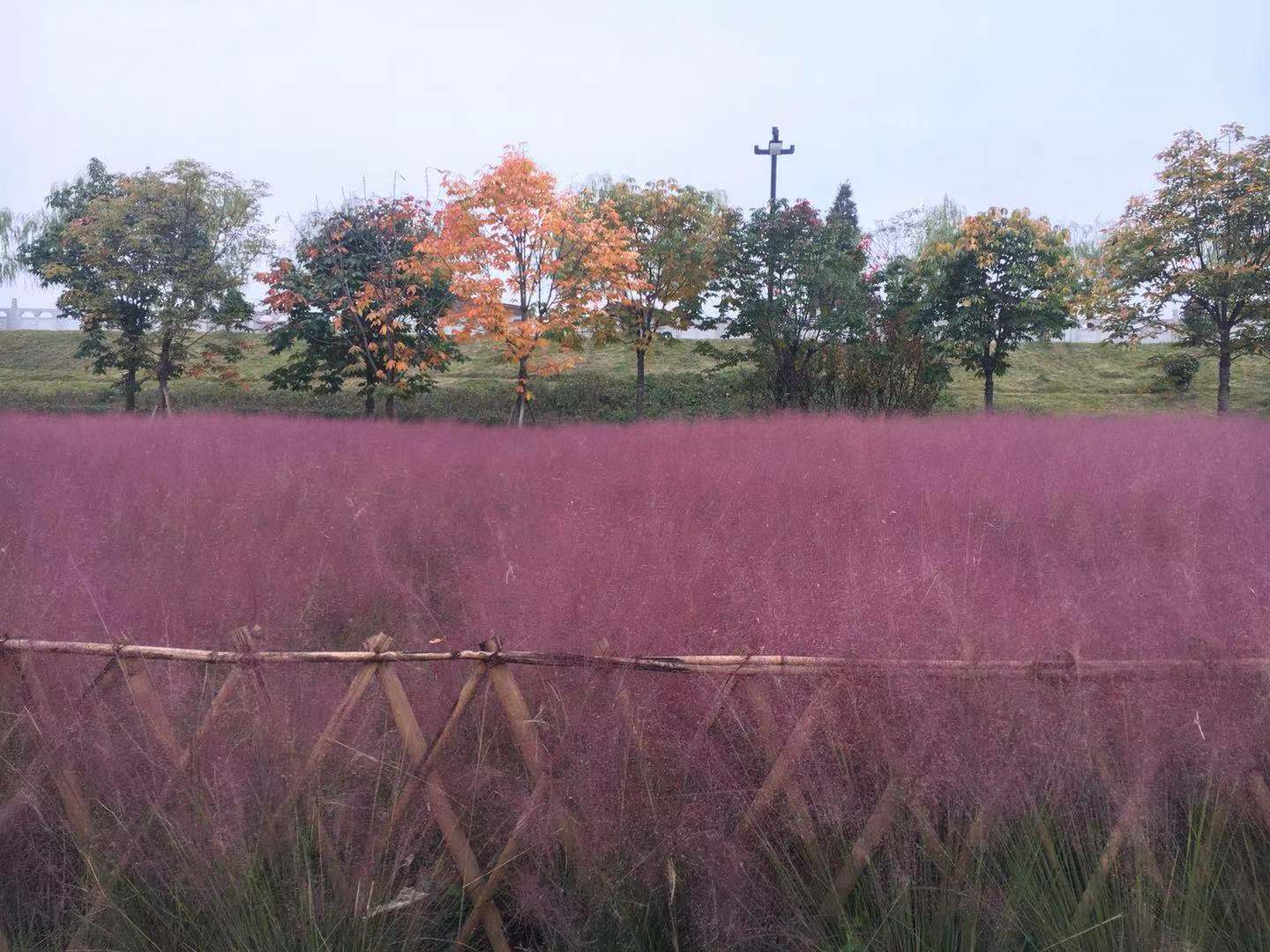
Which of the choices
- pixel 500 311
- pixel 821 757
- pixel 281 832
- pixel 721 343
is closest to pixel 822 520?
pixel 821 757

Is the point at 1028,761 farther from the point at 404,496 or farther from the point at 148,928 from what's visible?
the point at 404,496

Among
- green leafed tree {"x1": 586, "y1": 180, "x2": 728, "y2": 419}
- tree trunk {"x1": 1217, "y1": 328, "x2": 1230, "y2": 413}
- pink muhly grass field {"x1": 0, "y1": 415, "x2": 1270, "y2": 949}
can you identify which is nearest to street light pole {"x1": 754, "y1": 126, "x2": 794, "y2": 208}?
green leafed tree {"x1": 586, "y1": 180, "x2": 728, "y2": 419}

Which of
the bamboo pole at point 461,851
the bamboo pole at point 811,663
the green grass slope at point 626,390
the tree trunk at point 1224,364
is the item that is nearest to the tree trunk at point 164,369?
the green grass slope at point 626,390

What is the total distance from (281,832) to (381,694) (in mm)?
463

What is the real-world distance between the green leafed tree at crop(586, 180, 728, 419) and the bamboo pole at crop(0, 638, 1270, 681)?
61.7ft

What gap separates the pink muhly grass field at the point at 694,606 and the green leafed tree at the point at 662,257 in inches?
619

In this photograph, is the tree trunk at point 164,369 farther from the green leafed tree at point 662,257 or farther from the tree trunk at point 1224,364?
the tree trunk at point 1224,364

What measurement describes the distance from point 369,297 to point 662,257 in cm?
749

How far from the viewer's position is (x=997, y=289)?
20.3 metres

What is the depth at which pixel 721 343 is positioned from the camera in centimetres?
2944

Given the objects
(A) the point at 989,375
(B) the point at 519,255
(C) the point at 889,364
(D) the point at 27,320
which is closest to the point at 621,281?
(B) the point at 519,255

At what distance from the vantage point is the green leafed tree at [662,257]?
21.1 meters

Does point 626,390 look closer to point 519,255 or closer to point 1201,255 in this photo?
point 519,255

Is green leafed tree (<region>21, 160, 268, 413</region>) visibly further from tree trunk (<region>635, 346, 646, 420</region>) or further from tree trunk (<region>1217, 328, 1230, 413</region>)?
tree trunk (<region>1217, 328, 1230, 413</region>)
